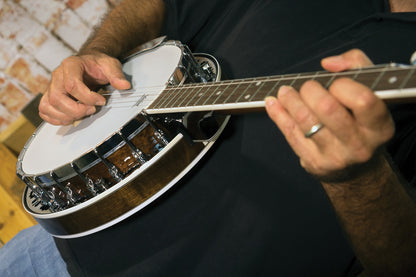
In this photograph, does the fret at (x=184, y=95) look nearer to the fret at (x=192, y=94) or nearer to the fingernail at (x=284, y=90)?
the fret at (x=192, y=94)

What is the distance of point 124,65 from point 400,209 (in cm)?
108

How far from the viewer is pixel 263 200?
0.86 metres

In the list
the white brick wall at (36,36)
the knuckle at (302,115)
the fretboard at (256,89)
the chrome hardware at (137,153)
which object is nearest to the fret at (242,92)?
the fretboard at (256,89)

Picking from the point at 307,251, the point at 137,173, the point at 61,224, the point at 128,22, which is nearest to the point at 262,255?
the point at 307,251

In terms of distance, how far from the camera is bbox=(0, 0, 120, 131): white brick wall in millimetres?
2203

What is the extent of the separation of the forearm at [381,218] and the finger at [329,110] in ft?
0.58

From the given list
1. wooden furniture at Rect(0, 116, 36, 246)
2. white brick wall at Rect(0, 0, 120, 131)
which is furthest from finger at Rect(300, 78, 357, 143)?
white brick wall at Rect(0, 0, 120, 131)

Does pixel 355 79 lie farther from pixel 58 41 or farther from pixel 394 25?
pixel 58 41

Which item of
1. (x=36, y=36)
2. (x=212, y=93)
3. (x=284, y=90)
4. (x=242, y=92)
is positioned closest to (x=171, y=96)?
(x=212, y=93)

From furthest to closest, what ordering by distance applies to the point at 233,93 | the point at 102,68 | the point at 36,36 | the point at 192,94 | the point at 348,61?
the point at 36,36
the point at 102,68
the point at 192,94
the point at 233,93
the point at 348,61

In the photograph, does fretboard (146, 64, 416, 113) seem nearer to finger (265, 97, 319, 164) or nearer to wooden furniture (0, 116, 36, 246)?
finger (265, 97, 319, 164)

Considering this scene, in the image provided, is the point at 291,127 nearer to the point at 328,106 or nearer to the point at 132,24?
the point at 328,106

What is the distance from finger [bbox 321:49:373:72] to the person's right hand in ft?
2.21

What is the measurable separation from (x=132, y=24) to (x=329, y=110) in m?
1.36
